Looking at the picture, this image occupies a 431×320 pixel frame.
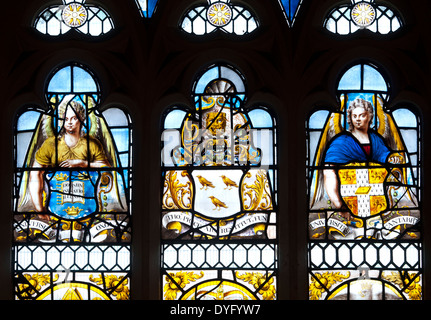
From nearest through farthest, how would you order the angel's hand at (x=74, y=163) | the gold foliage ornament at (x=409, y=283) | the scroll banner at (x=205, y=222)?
the gold foliage ornament at (x=409, y=283) → the scroll banner at (x=205, y=222) → the angel's hand at (x=74, y=163)

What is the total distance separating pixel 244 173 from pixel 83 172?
132cm

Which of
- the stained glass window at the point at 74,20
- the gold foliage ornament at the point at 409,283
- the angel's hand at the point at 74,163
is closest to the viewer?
the gold foliage ornament at the point at 409,283

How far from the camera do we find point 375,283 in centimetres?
691

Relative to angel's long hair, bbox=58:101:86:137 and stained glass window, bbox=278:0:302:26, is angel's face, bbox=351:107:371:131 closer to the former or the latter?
stained glass window, bbox=278:0:302:26

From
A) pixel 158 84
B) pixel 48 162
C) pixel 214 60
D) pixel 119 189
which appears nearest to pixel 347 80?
pixel 214 60

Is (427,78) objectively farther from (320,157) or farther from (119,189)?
(119,189)

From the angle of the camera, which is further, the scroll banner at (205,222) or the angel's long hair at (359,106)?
the angel's long hair at (359,106)

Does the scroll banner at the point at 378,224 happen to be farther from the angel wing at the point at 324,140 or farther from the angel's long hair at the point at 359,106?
the angel's long hair at the point at 359,106

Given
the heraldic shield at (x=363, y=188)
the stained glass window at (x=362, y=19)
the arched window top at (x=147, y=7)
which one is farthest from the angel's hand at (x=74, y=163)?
the stained glass window at (x=362, y=19)

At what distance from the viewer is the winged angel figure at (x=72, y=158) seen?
7047 millimetres

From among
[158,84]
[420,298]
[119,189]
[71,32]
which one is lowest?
[420,298]

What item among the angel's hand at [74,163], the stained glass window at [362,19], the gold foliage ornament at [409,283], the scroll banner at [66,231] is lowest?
the gold foliage ornament at [409,283]

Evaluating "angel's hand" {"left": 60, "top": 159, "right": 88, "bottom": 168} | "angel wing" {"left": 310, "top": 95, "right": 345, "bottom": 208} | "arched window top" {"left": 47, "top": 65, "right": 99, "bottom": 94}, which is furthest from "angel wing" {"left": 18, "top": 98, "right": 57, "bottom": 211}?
"angel wing" {"left": 310, "top": 95, "right": 345, "bottom": 208}

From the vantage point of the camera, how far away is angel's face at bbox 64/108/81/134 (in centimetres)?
715
